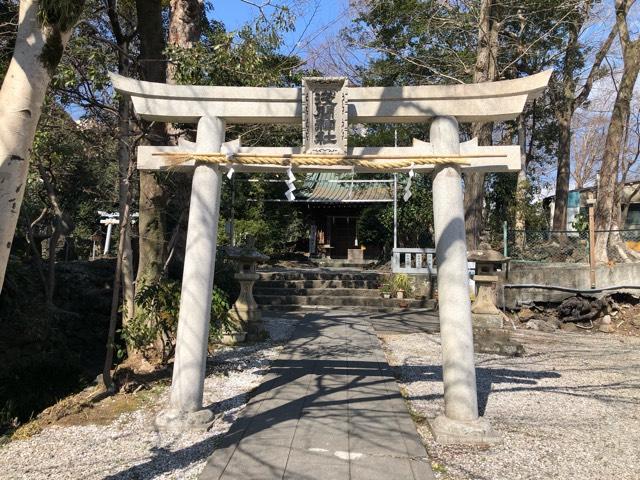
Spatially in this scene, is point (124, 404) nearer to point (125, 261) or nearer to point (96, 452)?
point (96, 452)

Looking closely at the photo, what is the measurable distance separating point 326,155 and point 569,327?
969 centimetres

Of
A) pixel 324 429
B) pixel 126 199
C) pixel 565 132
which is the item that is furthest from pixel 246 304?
pixel 565 132

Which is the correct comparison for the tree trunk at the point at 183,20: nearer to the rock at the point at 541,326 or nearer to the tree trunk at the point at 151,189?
the tree trunk at the point at 151,189

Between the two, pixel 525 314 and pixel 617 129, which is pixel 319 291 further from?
pixel 617 129

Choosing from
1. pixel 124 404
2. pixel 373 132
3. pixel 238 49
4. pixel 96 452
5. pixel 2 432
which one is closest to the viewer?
pixel 96 452

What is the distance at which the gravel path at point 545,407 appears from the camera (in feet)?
12.2

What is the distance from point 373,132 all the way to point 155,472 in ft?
59.9

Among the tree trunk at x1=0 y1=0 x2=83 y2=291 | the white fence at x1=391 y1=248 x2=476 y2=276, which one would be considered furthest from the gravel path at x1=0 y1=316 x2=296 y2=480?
the white fence at x1=391 y1=248 x2=476 y2=276

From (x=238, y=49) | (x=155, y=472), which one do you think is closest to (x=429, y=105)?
(x=238, y=49)

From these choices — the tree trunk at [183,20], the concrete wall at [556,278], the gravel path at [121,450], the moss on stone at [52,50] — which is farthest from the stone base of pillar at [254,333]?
the concrete wall at [556,278]

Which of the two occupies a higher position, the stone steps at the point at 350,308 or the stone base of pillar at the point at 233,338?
the stone steps at the point at 350,308

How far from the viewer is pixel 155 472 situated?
356cm

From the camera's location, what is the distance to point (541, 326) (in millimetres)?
11367

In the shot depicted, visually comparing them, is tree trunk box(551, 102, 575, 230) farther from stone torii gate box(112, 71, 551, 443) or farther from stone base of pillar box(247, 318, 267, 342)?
stone torii gate box(112, 71, 551, 443)
